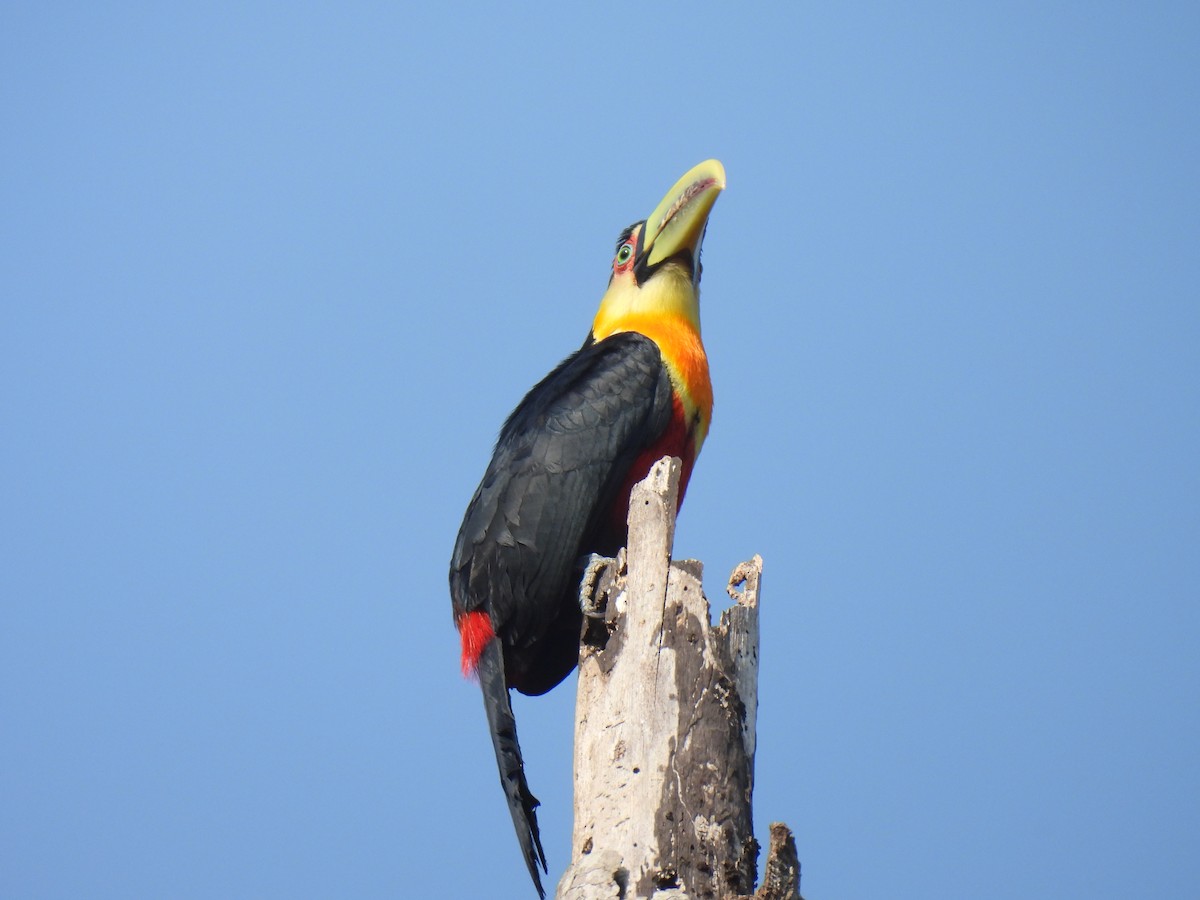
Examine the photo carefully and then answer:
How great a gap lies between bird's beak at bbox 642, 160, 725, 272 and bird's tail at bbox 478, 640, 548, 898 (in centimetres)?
276

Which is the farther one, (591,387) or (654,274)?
(654,274)

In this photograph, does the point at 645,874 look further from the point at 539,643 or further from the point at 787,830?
the point at 539,643

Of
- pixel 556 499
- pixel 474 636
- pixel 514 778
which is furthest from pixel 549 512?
pixel 514 778

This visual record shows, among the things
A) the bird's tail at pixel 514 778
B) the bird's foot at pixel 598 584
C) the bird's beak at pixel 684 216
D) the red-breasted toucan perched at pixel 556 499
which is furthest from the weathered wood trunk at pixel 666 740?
the bird's beak at pixel 684 216

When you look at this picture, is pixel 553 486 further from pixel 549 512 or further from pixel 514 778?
pixel 514 778

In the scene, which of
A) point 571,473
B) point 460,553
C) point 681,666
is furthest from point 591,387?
point 681,666

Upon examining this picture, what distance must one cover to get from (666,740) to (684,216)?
11.5 feet

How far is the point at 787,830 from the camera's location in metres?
3.38

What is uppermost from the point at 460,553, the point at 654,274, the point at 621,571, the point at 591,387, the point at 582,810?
the point at 654,274

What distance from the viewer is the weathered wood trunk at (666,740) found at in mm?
3641

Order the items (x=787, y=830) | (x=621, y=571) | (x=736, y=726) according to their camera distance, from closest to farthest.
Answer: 1. (x=787, y=830)
2. (x=736, y=726)
3. (x=621, y=571)

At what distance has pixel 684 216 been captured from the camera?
21.7 feet

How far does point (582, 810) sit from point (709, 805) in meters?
0.44

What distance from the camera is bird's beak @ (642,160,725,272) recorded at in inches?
256
